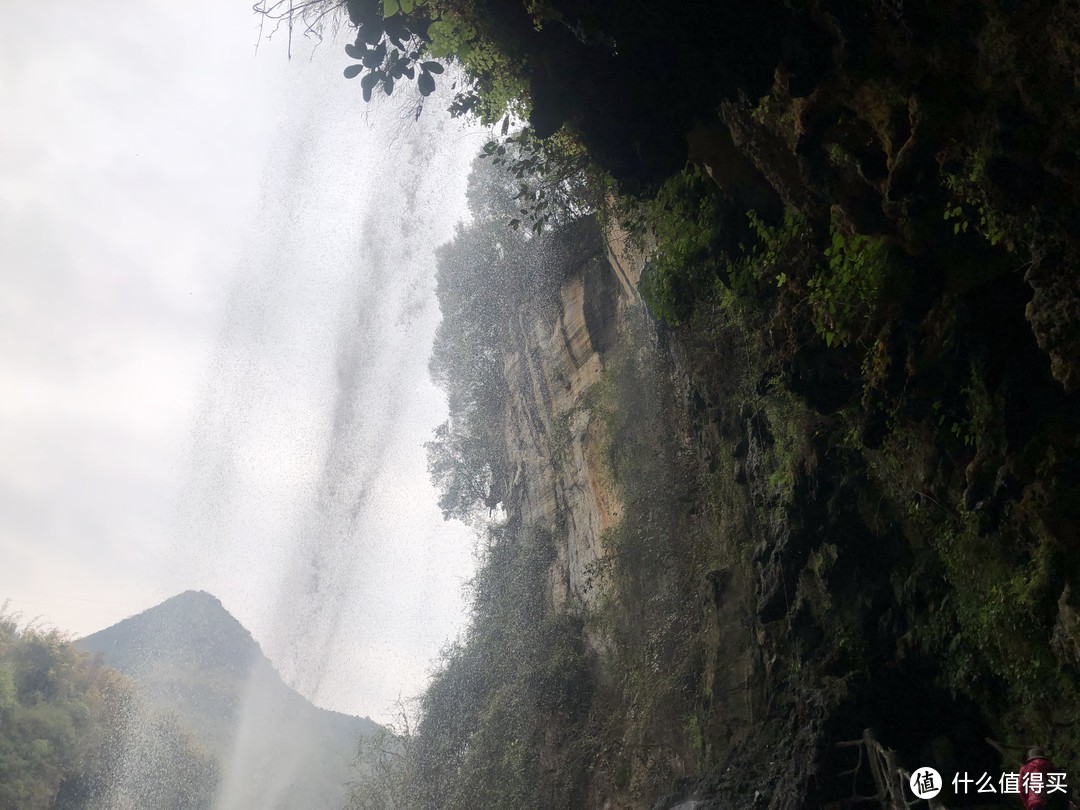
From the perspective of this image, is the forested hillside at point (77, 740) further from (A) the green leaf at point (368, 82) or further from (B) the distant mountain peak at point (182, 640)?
(A) the green leaf at point (368, 82)

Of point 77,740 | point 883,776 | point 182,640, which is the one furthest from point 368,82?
point 182,640

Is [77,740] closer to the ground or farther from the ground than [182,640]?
closer to the ground

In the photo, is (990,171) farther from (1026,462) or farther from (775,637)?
(775,637)

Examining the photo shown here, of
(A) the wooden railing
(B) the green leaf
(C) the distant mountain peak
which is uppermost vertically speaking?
(C) the distant mountain peak

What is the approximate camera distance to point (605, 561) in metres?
13.4

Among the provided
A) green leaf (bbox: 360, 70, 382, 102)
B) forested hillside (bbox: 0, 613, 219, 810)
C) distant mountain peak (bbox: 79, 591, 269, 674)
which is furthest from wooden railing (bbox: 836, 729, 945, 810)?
distant mountain peak (bbox: 79, 591, 269, 674)

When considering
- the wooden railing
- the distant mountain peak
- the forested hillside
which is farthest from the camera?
the distant mountain peak

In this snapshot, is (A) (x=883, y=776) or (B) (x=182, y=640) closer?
(A) (x=883, y=776)

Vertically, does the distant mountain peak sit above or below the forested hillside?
above

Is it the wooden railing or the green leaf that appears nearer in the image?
the wooden railing

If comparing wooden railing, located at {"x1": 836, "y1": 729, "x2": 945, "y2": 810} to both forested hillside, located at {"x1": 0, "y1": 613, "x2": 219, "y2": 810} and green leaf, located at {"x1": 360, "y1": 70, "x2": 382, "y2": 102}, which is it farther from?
forested hillside, located at {"x1": 0, "y1": 613, "x2": 219, "y2": 810}

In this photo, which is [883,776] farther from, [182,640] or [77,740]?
[182,640]

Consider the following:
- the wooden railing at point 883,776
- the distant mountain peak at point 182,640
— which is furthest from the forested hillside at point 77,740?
the wooden railing at point 883,776

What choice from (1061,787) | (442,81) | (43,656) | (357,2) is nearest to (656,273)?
(357,2)
